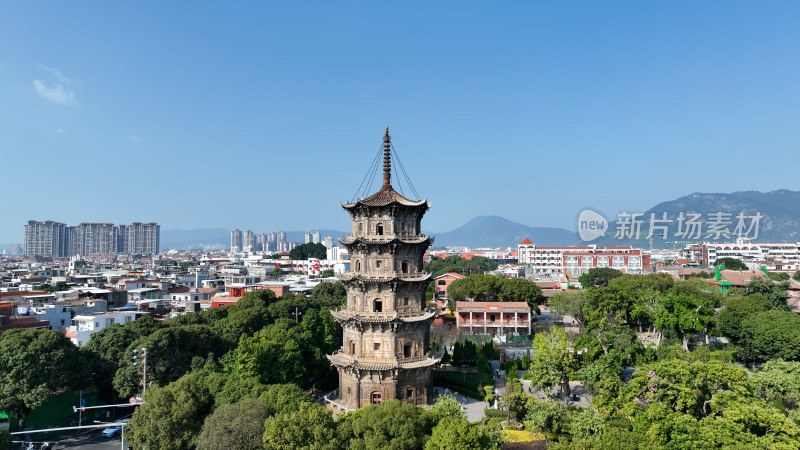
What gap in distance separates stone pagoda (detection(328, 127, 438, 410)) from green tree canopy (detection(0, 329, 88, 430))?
1789cm

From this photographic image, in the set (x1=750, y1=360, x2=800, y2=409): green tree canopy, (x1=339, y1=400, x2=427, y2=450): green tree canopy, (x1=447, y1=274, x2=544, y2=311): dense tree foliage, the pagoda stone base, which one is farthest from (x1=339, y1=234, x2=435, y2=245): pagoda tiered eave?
(x1=447, y1=274, x2=544, y2=311): dense tree foliage

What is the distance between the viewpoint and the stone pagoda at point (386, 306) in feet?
102

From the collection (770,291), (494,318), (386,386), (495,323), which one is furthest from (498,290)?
(386,386)

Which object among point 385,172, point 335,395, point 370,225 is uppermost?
point 385,172

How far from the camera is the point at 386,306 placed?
1253 inches

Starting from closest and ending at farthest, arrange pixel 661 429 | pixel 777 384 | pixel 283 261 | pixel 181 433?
pixel 661 429 → pixel 181 433 → pixel 777 384 → pixel 283 261

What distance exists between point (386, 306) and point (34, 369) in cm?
2251

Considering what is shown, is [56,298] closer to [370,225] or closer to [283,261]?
[370,225]

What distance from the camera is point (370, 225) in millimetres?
31891

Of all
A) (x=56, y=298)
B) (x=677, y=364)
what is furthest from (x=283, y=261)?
(x=677, y=364)

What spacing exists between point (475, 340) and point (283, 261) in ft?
296

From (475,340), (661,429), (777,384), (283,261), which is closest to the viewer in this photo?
(661,429)

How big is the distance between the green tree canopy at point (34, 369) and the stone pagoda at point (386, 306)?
17.9m

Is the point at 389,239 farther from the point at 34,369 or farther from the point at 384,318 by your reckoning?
the point at 34,369
